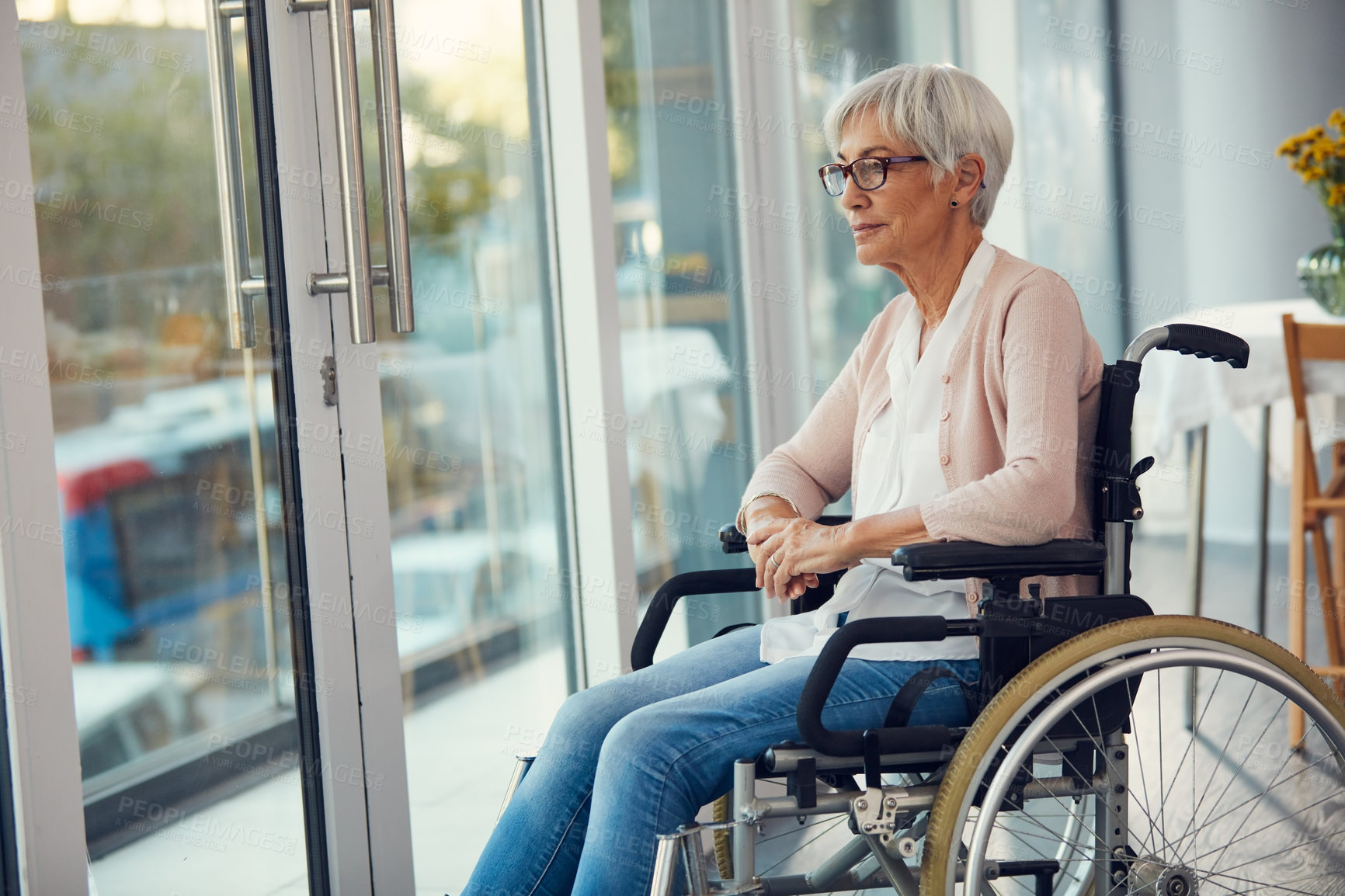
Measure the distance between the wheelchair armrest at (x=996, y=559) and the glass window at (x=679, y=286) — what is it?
3.71 feet

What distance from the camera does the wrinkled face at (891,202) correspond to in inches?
57.7

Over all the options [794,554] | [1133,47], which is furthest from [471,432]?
[1133,47]

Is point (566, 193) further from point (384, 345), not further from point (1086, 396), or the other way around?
point (1086, 396)

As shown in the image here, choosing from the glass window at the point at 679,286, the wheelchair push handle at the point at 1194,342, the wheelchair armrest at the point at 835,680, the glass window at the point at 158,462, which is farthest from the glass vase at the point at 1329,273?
the glass window at the point at 158,462

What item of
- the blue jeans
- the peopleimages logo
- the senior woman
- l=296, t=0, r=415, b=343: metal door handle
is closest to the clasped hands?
the senior woman

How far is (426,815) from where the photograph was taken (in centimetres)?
194

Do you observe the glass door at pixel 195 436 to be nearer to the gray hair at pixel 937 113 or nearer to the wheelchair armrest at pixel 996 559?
the gray hair at pixel 937 113

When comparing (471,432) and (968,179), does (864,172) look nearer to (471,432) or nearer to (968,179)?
(968,179)

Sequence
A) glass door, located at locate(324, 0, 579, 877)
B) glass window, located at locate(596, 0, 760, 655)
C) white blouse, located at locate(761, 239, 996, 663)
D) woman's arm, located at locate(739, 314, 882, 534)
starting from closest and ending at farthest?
white blouse, located at locate(761, 239, 996, 663) → woman's arm, located at locate(739, 314, 882, 534) → glass door, located at locate(324, 0, 579, 877) → glass window, located at locate(596, 0, 760, 655)

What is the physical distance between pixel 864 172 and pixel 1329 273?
1.91m

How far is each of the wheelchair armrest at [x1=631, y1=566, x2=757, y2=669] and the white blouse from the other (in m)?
0.08

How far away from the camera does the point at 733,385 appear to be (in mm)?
2631

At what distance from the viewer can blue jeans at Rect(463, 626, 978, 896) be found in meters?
1.23

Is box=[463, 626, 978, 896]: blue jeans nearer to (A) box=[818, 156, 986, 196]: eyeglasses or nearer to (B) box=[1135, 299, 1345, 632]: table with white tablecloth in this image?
(A) box=[818, 156, 986, 196]: eyeglasses
